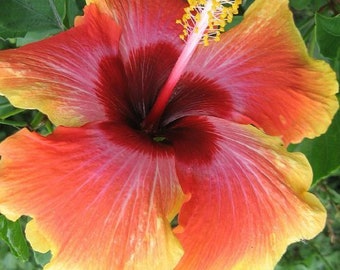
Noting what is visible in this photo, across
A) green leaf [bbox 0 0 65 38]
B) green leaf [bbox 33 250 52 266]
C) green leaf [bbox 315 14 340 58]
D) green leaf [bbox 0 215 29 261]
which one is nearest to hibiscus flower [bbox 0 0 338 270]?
green leaf [bbox 315 14 340 58]

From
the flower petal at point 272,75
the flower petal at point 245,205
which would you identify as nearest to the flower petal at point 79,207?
the flower petal at point 245,205

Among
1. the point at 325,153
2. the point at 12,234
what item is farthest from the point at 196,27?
the point at 12,234

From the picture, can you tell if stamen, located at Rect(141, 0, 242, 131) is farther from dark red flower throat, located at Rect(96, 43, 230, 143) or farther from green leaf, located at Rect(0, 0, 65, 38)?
green leaf, located at Rect(0, 0, 65, 38)

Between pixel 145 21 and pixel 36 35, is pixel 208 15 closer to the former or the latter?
pixel 145 21

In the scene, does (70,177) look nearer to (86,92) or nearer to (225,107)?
(86,92)

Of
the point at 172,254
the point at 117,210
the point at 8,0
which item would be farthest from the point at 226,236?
the point at 8,0

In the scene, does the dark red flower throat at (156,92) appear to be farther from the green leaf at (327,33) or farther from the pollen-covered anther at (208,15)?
the green leaf at (327,33)
